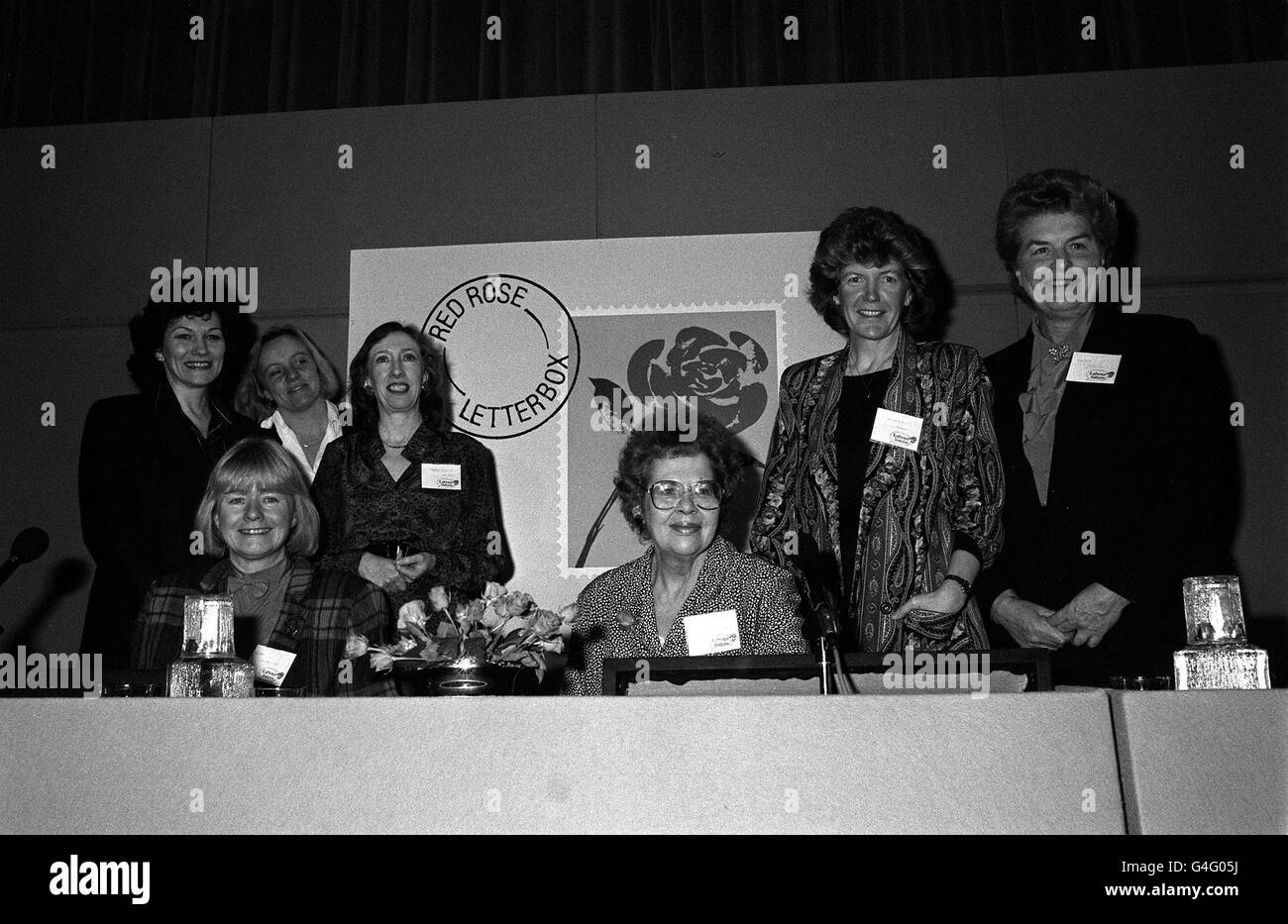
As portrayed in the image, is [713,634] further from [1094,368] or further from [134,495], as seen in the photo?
[134,495]

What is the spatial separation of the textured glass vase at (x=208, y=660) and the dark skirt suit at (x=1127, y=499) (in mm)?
1794

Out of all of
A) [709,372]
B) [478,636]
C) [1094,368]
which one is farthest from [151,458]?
[1094,368]

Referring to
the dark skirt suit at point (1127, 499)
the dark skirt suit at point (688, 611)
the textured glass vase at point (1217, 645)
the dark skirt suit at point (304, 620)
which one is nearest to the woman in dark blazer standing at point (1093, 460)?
the dark skirt suit at point (1127, 499)

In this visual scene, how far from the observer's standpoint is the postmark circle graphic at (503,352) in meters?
3.98

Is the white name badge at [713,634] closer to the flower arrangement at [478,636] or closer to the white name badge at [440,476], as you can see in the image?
the flower arrangement at [478,636]

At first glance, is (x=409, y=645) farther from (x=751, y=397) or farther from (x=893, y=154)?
(x=893, y=154)

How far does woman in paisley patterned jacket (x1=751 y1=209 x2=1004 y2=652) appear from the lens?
2.68 metres

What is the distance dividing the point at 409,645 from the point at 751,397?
7.10 feet

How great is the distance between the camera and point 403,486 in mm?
3238

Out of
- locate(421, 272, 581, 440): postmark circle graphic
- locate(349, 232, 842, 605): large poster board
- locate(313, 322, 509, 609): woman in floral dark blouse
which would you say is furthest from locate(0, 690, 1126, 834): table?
locate(421, 272, 581, 440): postmark circle graphic

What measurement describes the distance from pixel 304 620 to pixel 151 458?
1.25 m

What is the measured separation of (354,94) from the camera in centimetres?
441
